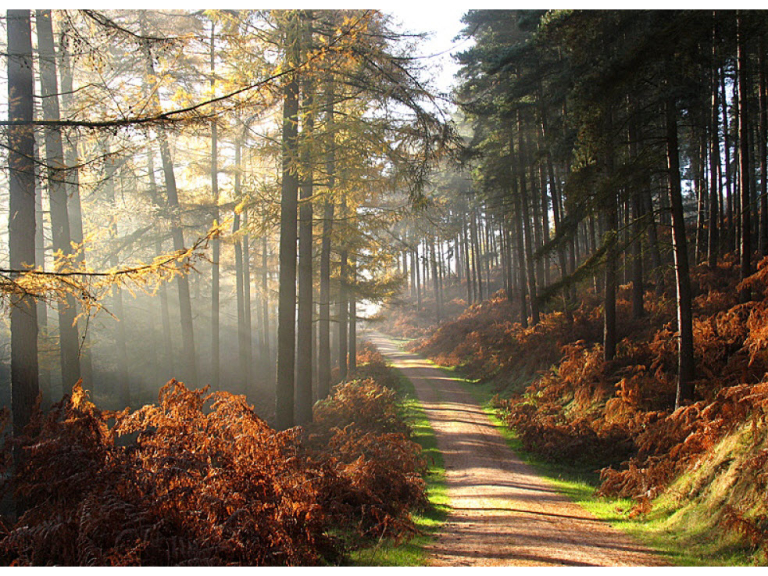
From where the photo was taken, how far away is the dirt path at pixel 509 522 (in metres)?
5.61

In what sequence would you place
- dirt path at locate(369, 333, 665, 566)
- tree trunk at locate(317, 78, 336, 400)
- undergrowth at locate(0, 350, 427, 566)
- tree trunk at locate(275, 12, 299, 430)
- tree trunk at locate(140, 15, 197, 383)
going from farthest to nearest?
tree trunk at locate(140, 15, 197, 383)
tree trunk at locate(317, 78, 336, 400)
tree trunk at locate(275, 12, 299, 430)
dirt path at locate(369, 333, 665, 566)
undergrowth at locate(0, 350, 427, 566)

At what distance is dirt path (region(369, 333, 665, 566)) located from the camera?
561cm

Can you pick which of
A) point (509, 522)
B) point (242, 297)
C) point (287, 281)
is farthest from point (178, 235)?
point (509, 522)

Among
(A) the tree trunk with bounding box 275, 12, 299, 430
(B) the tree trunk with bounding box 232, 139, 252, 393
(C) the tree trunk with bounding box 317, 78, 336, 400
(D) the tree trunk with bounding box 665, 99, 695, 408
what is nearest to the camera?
(D) the tree trunk with bounding box 665, 99, 695, 408

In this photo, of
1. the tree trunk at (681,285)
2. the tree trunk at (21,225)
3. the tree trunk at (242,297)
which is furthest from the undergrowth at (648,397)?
the tree trunk at (242,297)

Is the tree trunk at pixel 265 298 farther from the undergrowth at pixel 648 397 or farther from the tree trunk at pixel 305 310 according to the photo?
the undergrowth at pixel 648 397

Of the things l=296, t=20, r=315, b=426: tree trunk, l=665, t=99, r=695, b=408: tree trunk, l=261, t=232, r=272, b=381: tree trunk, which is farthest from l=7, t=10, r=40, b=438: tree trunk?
l=261, t=232, r=272, b=381: tree trunk

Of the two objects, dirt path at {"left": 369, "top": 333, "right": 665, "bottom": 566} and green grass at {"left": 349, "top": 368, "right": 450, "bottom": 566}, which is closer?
green grass at {"left": 349, "top": 368, "right": 450, "bottom": 566}

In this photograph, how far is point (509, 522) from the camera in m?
6.90

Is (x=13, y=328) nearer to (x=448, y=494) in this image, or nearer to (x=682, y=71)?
(x=448, y=494)

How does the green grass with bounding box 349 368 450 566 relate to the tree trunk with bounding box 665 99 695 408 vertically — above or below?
below

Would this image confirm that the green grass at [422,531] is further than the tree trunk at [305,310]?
No

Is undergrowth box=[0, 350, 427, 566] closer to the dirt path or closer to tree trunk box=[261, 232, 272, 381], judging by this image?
the dirt path
